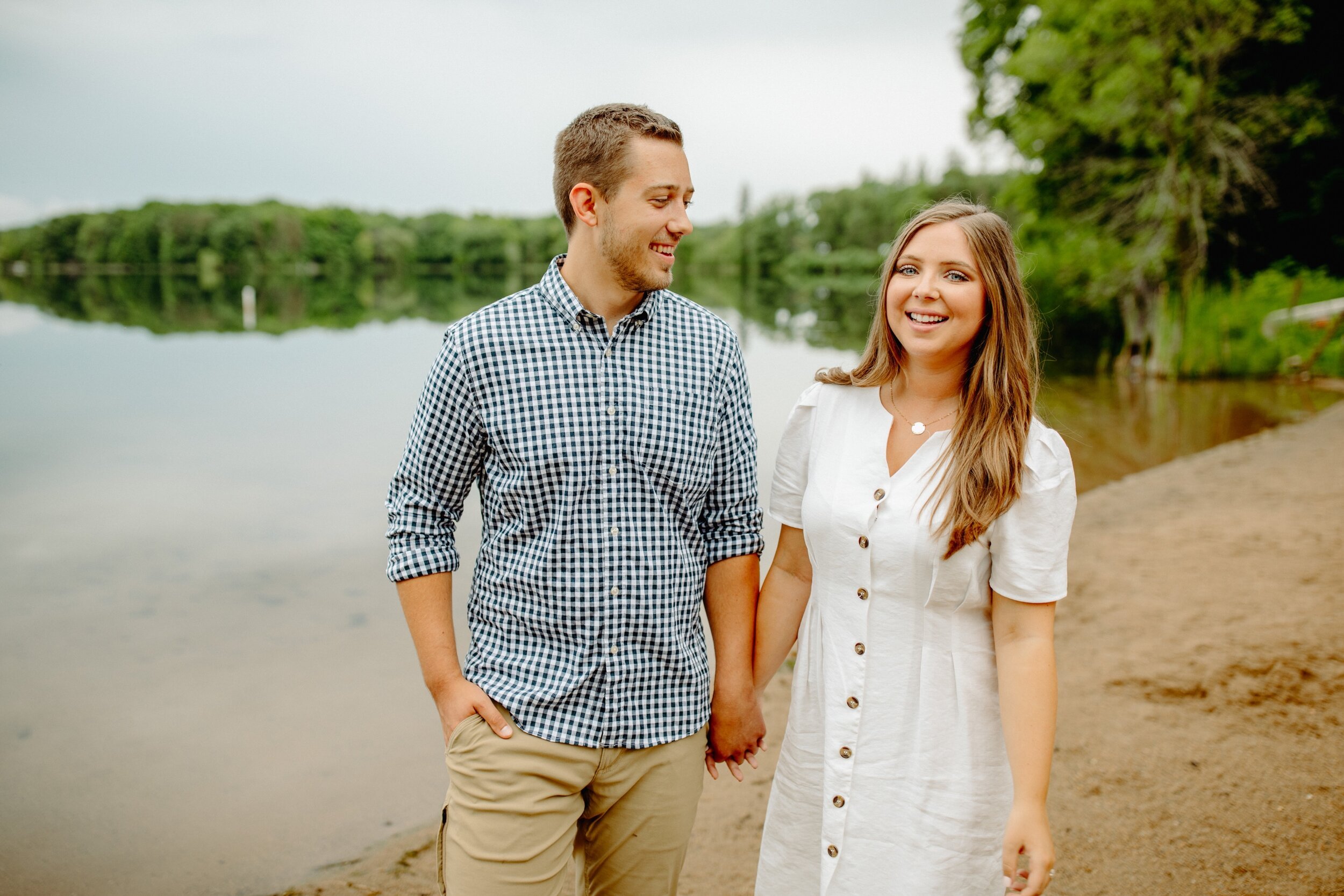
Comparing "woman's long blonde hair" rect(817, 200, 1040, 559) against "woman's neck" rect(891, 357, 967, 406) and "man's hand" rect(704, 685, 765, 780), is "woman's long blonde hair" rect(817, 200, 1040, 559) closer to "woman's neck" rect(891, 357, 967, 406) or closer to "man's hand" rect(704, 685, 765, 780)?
"woman's neck" rect(891, 357, 967, 406)

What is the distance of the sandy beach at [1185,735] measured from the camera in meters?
3.87

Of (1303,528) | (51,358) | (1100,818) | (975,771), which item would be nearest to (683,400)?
(975,771)

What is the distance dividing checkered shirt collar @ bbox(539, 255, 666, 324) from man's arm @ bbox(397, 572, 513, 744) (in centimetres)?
70

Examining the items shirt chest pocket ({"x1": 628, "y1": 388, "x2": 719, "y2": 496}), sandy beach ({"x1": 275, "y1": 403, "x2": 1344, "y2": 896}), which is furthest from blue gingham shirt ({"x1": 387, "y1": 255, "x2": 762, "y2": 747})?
sandy beach ({"x1": 275, "y1": 403, "x2": 1344, "y2": 896})

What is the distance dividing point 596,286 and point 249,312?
4827 centimetres

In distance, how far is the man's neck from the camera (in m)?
2.29

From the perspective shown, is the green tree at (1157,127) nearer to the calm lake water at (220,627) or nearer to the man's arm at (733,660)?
the calm lake water at (220,627)

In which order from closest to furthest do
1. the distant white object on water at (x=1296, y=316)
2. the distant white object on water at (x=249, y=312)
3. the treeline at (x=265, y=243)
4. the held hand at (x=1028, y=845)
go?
the held hand at (x=1028, y=845)
the distant white object on water at (x=1296, y=316)
the distant white object on water at (x=249, y=312)
the treeline at (x=265, y=243)

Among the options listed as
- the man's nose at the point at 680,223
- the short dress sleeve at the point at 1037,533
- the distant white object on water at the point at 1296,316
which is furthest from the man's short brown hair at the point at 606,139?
the distant white object on water at the point at 1296,316

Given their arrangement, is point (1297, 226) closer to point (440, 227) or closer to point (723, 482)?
point (723, 482)

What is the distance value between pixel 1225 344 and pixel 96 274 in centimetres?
10620

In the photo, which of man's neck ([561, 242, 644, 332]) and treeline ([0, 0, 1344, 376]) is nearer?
man's neck ([561, 242, 644, 332])

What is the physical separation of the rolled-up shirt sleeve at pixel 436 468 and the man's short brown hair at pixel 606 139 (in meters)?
0.49

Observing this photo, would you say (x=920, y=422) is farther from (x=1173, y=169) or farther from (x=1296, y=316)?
(x=1296, y=316)
